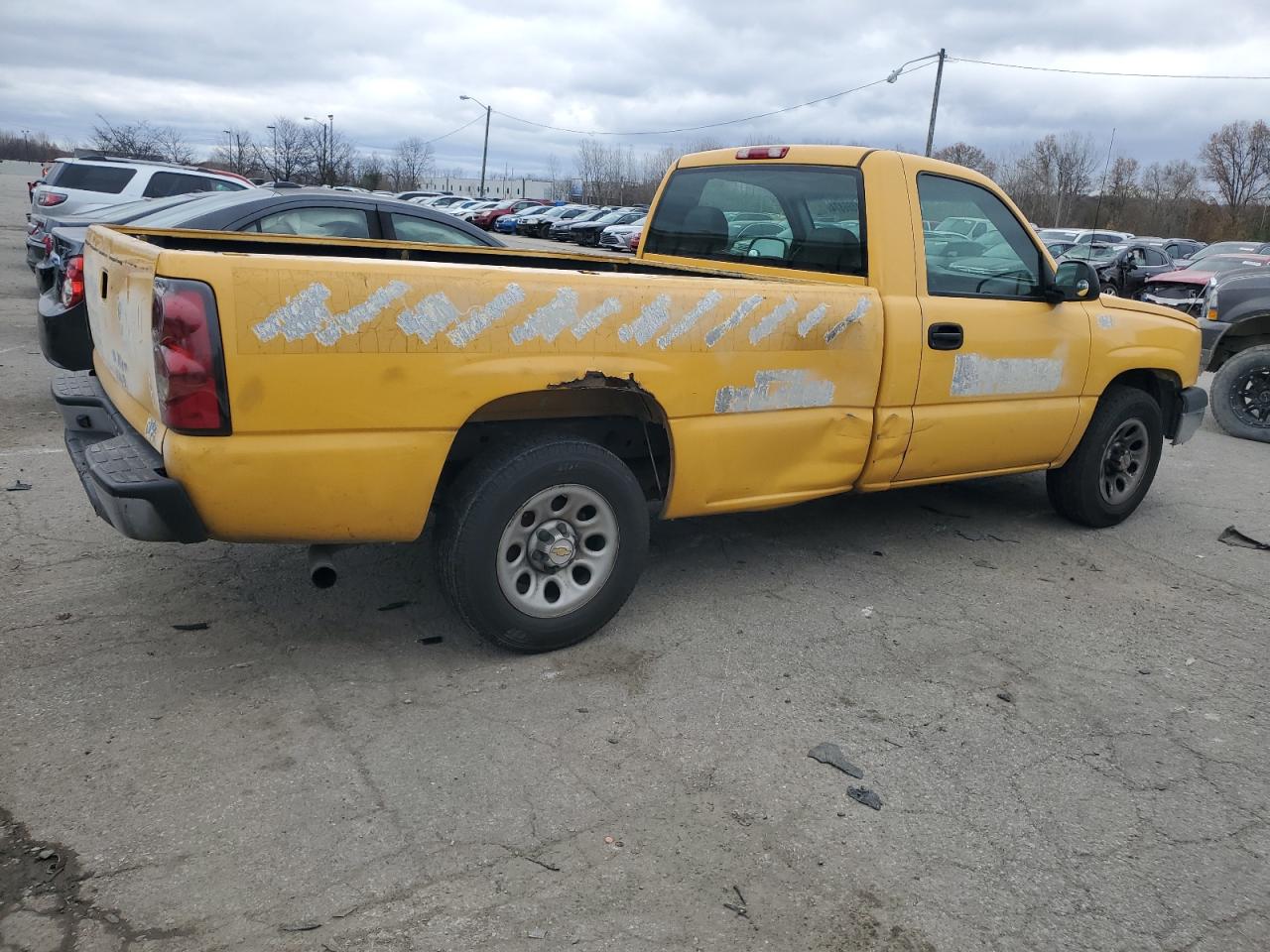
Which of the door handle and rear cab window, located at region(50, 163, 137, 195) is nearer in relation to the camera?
the door handle

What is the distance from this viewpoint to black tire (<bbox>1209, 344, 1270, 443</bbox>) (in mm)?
9242

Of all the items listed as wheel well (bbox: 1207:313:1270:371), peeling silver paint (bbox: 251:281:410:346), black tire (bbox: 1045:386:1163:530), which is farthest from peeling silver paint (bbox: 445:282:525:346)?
wheel well (bbox: 1207:313:1270:371)

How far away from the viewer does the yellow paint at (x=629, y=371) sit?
3049 mm

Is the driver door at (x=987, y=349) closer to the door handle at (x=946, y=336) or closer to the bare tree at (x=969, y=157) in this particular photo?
the door handle at (x=946, y=336)

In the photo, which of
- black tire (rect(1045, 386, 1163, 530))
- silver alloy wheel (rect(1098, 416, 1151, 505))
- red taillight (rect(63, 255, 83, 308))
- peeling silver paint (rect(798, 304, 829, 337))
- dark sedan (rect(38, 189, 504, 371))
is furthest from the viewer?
dark sedan (rect(38, 189, 504, 371))

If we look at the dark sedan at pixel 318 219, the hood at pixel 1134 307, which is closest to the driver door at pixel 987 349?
the hood at pixel 1134 307

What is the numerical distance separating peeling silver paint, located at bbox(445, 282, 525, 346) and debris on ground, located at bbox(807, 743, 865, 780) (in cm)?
176

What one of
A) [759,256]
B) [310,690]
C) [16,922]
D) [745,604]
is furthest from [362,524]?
[759,256]

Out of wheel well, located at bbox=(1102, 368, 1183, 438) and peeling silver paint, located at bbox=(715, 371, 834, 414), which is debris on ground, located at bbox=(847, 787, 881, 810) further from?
wheel well, located at bbox=(1102, 368, 1183, 438)

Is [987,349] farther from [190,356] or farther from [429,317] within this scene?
[190,356]

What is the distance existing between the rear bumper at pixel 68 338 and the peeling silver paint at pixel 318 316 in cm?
215

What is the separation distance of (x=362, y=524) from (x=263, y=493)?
34 cm

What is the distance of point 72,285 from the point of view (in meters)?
5.09

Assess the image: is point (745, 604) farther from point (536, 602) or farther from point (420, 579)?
point (420, 579)
